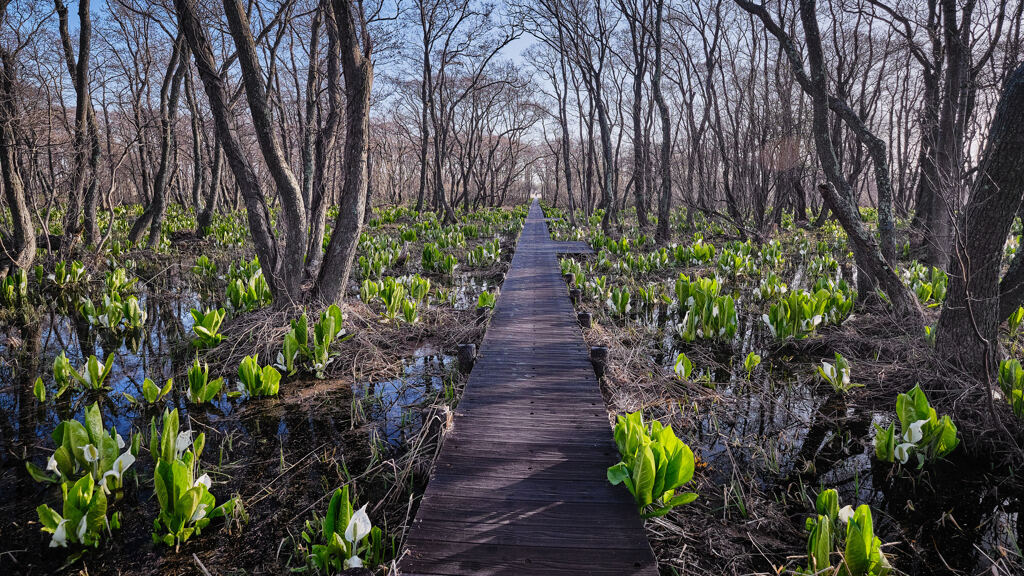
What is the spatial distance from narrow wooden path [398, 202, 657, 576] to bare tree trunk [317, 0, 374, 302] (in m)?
1.84

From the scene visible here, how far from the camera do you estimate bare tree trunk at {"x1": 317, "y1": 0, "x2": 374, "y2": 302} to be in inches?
189

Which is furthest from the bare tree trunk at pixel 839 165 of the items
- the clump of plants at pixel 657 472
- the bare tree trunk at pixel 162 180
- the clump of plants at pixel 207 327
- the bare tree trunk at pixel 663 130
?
the bare tree trunk at pixel 162 180

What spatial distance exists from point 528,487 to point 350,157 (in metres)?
3.70

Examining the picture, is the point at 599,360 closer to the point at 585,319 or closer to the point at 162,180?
the point at 585,319

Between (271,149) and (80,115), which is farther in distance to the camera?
(80,115)

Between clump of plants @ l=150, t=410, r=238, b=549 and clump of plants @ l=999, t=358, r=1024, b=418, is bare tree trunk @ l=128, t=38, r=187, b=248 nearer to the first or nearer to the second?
clump of plants @ l=150, t=410, r=238, b=549

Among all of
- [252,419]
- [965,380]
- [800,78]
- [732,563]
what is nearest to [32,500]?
[252,419]

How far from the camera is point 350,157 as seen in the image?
4.92 metres

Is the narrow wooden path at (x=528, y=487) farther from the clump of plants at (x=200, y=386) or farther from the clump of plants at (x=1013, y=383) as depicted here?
the clump of plants at (x=1013, y=383)

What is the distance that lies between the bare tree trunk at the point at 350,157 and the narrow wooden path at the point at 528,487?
1837 millimetres

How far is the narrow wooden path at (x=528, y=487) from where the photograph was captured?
1.97 m

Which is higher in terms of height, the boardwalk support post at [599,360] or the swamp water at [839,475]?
the boardwalk support post at [599,360]

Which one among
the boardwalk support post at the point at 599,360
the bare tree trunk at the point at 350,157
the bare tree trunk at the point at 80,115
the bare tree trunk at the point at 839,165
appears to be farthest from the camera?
the bare tree trunk at the point at 80,115

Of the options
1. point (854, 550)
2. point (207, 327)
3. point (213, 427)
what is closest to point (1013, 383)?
point (854, 550)
